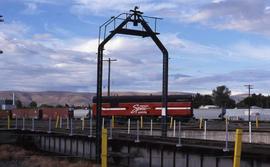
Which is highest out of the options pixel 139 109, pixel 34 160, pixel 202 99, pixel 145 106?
pixel 202 99

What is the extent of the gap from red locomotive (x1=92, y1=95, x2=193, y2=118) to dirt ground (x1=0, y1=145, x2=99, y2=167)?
117 ft

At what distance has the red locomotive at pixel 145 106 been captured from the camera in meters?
73.1

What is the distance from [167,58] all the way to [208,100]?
16177 cm

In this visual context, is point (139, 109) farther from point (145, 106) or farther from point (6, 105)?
point (6, 105)

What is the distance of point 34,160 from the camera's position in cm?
2764

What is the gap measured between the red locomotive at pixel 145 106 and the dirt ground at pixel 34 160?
117ft

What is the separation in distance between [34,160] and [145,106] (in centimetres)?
4760

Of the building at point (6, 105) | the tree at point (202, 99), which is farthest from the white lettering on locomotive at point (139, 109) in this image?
the tree at point (202, 99)

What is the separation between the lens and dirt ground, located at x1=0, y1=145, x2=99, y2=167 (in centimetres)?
2450

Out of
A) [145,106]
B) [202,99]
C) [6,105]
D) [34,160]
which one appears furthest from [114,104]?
[202,99]

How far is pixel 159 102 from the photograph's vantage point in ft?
242

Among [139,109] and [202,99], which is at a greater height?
[202,99]

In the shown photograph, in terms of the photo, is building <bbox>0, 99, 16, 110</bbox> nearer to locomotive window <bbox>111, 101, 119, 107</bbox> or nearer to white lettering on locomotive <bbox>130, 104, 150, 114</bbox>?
locomotive window <bbox>111, 101, 119, 107</bbox>

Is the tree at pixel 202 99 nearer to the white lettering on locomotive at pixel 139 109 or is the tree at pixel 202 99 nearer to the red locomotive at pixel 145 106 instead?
the red locomotive at pixel 145 106
